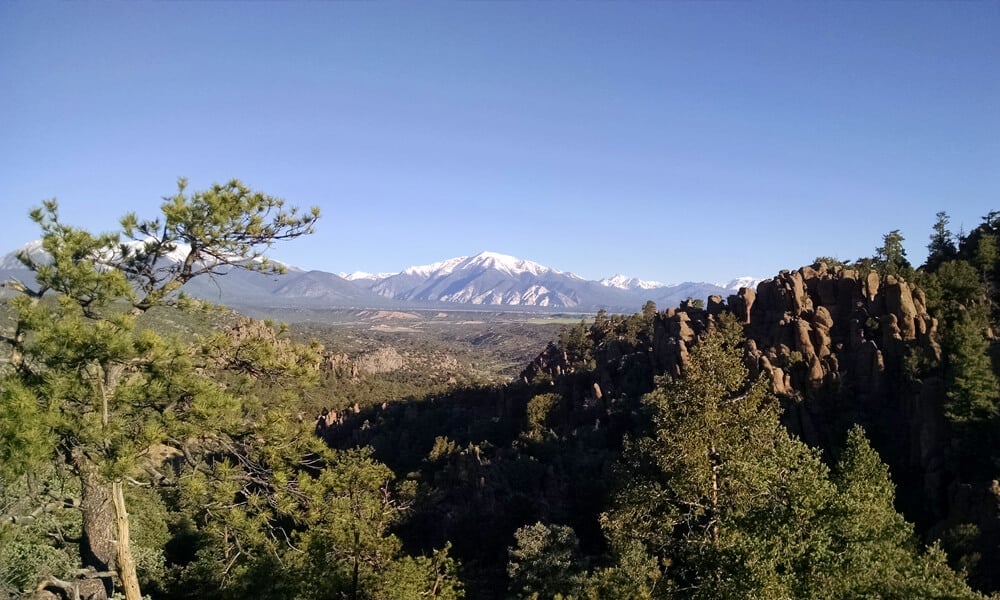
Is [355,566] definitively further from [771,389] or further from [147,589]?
[771,389]

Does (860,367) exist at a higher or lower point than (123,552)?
higher

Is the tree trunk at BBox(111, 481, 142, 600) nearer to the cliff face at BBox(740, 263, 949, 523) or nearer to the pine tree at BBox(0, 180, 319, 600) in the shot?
the pine tree at BBox(0, 180, 319, 600)

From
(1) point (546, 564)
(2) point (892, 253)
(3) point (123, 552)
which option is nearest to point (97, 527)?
(3) point (123, 552)

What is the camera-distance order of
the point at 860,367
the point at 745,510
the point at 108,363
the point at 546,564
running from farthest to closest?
the point at 860,367 → the point at 546,564 → the point at 745,510 → the point at 108,363

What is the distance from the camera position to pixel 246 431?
398 inches

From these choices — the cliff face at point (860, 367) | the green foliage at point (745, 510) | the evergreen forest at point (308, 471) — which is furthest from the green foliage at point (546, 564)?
the cliff face at point (860, 367)

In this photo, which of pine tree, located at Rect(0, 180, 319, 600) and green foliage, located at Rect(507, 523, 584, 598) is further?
green foliage, located at Rect(507, 523, 584, 598)

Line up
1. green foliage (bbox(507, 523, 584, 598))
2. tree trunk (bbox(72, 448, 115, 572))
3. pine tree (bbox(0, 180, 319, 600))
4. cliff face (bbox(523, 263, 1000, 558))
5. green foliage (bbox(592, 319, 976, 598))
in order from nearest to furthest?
1. pine tree (bbox(0, 180, 319, 600))
2. tree trunk (bbox(72, 448, 115, 572))
3. green foliage (bbox(592, 319, 976, 598))
4. green foliage (bbox(507, 523, 584, 598))
5. cliff face (bbox(523, 263, 1000, 558))

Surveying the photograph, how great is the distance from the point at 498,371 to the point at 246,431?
532 feet

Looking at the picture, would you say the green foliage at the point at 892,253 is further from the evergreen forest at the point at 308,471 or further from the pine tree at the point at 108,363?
the pine tree at the point at 108,363

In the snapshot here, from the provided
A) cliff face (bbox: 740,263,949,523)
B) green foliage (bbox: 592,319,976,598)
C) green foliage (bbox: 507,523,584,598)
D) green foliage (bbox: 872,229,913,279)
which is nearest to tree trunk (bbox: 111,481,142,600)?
green foliage (bbox: 592,319,976,598)

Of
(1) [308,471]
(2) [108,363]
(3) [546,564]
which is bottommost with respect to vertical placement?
(3) [546,564]

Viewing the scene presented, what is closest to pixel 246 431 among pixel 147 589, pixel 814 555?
pixel 814 555

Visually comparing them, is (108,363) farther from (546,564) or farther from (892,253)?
(892,253)
